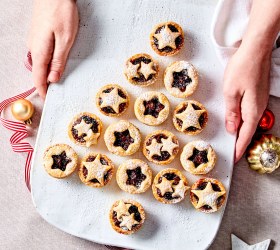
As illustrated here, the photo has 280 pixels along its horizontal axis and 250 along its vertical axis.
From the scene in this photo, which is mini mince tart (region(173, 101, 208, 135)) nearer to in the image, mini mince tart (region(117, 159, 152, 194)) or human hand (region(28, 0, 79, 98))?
mini mince tart (region(117, 159, 152, 194))

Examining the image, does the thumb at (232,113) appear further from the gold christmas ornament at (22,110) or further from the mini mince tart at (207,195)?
the gold christmas ornament at (22,110)

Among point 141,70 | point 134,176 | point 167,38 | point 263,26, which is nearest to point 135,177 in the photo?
point 134,176

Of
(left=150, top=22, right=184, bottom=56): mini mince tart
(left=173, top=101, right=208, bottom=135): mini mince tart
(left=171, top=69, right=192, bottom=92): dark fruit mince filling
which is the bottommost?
(left=173, top=101, right=208, bottom=135): mini mince tart

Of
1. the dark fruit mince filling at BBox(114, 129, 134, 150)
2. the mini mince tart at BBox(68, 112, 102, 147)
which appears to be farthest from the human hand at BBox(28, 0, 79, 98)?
the dark fruit mince filling at BBox(114, 129, 134, 150)

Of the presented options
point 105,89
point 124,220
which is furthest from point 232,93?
point 124,220

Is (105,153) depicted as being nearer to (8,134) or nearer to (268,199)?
(8,134)

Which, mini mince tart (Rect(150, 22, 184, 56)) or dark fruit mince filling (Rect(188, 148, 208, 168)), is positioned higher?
mini mince tart (Rect(150, 22, 184, 56))

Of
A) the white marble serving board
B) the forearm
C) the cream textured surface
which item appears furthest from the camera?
the cream textured surface
